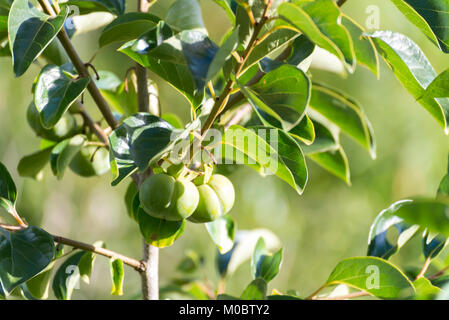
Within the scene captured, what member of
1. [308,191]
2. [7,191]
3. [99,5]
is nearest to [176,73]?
[99,5]

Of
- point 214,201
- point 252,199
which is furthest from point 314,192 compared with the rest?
point 214,201

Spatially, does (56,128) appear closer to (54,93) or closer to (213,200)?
(54,93)

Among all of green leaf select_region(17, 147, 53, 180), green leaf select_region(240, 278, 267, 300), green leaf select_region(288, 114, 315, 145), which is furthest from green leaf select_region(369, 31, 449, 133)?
green leaf select_region(17, 147, 53, 180)

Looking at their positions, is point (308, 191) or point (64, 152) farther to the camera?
point (308, 191)

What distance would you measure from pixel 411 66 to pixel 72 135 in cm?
51

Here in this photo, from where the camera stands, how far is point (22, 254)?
0.61 meters

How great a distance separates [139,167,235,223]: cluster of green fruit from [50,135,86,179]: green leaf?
22cm

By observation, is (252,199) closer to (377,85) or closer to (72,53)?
(377,85)

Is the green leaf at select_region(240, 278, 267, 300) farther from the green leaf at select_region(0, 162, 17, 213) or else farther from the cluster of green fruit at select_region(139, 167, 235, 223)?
the green leaf at select_region(0, 162, 17, 213)

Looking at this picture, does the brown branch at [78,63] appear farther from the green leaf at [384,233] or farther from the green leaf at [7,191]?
the green leaf at [384,233]

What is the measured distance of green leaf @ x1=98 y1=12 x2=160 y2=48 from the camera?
638mm

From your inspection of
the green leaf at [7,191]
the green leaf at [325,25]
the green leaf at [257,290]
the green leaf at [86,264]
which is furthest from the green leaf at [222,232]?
the green leaf at [325,25]

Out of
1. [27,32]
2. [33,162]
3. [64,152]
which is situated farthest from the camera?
[33,162]
